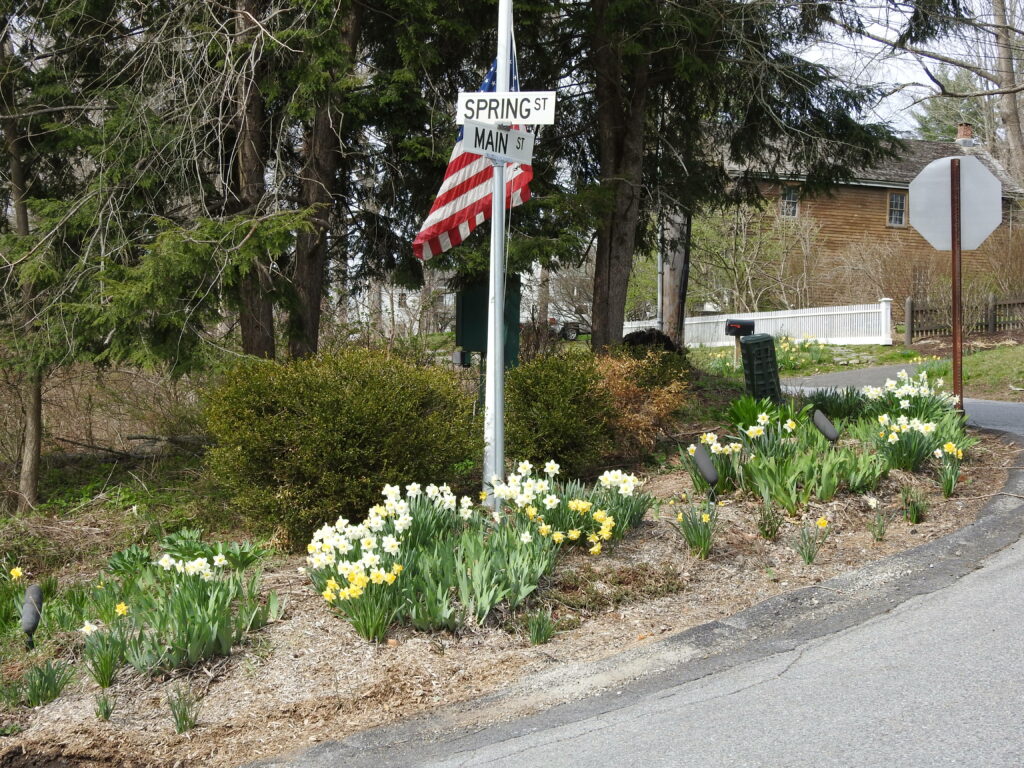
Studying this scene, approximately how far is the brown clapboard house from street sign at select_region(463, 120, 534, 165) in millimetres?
15439

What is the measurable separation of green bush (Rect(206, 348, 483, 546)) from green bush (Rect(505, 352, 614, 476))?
1.06 metres

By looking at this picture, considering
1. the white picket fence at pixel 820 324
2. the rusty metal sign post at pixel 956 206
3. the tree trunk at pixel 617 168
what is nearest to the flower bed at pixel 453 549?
the rusty metal sign post at pixel 956 206

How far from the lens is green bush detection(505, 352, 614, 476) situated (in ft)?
28.2

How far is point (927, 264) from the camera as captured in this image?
89.8ft

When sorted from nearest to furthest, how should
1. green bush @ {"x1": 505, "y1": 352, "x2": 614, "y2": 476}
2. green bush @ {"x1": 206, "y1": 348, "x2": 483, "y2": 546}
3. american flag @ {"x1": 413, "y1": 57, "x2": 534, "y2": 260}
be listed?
green bush @ {"x1": 206, "y1": 348, "x2": 483, "y2": 546} < american flag @ {"x1": 413, "y1": 57, "x2": 534, "y2": 260} < green bush @ {"x1": 505, "y1": 352, "x2": 614, "y2": 476}

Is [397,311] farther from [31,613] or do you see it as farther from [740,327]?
[31,613]

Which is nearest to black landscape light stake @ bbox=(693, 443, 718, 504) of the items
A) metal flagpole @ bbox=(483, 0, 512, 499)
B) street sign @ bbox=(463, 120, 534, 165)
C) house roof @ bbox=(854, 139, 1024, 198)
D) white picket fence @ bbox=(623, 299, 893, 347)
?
metal flagpole @ bbox=(483, 0, 512, 499)

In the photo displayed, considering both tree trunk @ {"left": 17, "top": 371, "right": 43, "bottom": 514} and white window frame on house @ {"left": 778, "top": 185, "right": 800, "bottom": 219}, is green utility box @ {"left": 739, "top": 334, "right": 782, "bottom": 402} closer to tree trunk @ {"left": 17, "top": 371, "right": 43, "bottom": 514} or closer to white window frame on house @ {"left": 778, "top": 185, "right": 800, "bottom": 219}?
tree trunk @ {"left": 17, "top": 371, "right": 43, "bottom": 514}

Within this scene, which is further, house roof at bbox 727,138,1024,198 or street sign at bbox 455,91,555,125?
house roof at bbox 727,138,1024,198

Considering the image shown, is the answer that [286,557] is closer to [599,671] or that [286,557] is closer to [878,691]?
[599,671]

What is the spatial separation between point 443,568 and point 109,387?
8689mm

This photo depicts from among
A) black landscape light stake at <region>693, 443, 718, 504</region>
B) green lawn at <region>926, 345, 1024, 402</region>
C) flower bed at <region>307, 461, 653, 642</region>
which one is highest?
green lawn at <region>926, 345, 1024, 402</region>

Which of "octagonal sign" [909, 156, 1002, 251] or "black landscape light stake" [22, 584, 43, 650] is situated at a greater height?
"octagonal sign" [909, 156, 1002, 251]

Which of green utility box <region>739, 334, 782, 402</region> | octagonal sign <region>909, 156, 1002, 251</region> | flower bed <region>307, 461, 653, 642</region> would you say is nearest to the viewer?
flower bed <region>307, 461, 653, 642</region>
